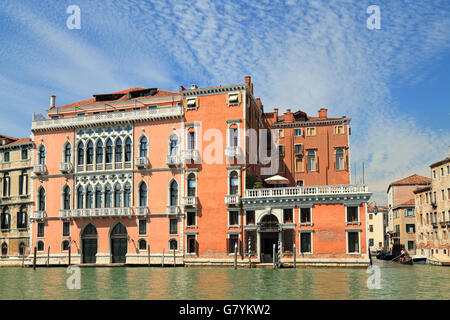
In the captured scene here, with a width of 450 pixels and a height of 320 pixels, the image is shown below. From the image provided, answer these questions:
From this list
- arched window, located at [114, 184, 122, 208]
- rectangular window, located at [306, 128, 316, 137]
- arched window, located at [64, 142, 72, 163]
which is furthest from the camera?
rectangular window, located at [306, 128, 316, 137]

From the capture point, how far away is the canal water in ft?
69.9

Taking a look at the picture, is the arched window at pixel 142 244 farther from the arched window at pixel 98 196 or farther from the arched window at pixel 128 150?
the arched window at pixel 128 150

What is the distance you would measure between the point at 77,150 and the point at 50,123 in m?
3.60

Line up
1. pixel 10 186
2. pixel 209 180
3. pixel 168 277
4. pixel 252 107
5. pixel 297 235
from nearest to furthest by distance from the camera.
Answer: pixel 168 277 < pixel 297 235 < pixel 209 180 < pixel 252 107 < pixel 10 186

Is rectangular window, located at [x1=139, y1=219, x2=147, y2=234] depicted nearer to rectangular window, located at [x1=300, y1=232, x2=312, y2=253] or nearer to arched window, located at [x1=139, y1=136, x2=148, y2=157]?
arched window, located at [x1=139, y1=136, x2=148, y2=157]

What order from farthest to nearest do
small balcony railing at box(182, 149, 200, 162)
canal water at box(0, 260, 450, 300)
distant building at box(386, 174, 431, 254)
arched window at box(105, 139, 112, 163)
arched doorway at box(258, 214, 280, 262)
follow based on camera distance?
distant building at box(386, 174, 431, 254), arched window at box(105, 139, 112, 163), small balcony railing at box(182, 149, 200, 162), arched doorway at box(258, 214, 280, 262), canal water at box(0, 260, 450, 300)

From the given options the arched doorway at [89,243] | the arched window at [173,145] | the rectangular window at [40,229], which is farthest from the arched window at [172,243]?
the rectangular window at [40,229]

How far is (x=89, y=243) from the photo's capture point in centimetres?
4144

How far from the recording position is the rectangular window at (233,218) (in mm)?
37719

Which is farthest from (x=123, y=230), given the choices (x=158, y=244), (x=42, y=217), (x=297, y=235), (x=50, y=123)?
Result: (x=297, y=235)

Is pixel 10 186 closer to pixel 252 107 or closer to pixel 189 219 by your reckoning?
pixel 189 219

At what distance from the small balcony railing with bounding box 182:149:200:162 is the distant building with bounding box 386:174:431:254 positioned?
2956cm

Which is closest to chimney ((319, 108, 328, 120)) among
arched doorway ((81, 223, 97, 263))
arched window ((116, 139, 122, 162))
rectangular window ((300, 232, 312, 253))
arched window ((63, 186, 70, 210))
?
rectangular window ((300, 232, 312, 253))

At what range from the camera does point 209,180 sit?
38.7 m
